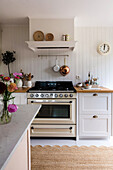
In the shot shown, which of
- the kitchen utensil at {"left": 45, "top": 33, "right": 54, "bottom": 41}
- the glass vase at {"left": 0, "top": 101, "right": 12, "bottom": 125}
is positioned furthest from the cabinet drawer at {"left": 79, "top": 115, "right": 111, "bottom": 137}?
the glass vase at {"left": 0, "top": 101, "right": 12, "bottom": 125}

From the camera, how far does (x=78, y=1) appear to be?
2246 mm

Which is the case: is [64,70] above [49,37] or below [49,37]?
below

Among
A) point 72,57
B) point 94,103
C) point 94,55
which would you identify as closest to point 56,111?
point 94,103

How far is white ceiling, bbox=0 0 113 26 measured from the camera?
7.52ft

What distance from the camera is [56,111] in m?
2.75

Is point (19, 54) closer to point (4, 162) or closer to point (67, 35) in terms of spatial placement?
point (67, 35)

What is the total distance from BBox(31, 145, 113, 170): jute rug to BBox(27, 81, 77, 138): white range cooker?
326 mm

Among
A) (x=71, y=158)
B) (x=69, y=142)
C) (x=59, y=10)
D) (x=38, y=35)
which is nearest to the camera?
(x=71, y=158)

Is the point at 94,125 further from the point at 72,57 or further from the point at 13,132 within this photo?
the point at 13,132

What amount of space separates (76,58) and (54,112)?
139 cm

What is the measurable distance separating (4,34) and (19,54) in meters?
0.57

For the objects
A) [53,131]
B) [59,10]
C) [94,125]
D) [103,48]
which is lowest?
[53,131]

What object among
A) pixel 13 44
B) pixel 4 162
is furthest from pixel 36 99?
pixel 4 162

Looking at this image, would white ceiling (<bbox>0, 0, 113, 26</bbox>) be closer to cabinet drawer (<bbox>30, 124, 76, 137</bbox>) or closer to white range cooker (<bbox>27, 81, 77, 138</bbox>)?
white range cooker (<bbox>27, 81, 77, 138</bbox>)
